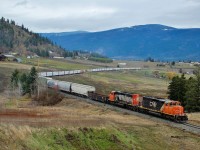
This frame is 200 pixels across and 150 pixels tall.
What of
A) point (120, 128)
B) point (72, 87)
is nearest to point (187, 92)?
point (120, 128)

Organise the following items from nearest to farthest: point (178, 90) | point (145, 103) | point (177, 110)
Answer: point (177, 110)
point (145, 103)
point (178, 90)

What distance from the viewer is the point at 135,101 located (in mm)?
66062

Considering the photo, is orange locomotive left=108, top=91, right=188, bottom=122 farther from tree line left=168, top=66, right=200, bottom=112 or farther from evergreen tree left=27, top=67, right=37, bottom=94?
→ evergreen tree left=27, top=67, right=37, bottom=94

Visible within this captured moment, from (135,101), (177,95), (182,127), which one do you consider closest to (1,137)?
(182,127)

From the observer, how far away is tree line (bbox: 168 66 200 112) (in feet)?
224

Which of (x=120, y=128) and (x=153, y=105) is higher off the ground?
(x=153, y=105)

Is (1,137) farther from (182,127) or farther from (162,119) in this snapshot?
(162,119)

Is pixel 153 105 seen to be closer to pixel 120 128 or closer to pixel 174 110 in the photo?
pixel 174 110

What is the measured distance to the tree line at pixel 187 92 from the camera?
6831 cm

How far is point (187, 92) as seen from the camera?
69.1m

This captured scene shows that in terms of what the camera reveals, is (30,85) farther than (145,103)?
Yes

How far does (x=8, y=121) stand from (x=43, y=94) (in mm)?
47626

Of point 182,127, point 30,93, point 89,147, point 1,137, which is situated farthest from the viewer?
point 30,93

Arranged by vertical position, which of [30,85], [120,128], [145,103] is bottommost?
[120,128]
